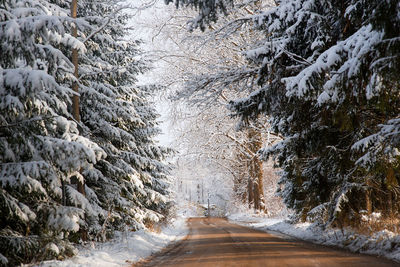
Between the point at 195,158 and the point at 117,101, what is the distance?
1629 centimetres

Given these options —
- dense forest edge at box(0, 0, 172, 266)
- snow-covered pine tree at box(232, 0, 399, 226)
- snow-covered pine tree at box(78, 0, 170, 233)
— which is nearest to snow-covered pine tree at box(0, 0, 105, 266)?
dense forest edge at box(0, 0, 172, 266)

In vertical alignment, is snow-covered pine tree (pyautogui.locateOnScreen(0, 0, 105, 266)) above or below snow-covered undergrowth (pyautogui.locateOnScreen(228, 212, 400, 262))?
above

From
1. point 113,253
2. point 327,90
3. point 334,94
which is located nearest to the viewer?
point 327,90

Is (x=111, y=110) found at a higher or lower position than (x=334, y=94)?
higher

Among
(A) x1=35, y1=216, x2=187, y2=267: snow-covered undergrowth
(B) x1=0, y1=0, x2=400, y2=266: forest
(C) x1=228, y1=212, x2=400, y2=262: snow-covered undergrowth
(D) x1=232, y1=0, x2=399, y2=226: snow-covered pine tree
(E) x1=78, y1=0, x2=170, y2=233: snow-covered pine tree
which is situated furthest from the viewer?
(E) x1=78, y1=0, x2=170, y2=233: snow-covered pine tree

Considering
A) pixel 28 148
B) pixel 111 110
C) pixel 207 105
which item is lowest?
pixel 28 148

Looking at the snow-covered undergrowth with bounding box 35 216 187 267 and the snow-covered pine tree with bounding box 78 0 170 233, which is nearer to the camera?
the snow-covered undergrowth with bounding box 35 216 187 267

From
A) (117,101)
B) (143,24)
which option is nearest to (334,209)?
(117,101)

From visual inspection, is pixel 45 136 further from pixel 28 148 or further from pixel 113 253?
pixel 113 253

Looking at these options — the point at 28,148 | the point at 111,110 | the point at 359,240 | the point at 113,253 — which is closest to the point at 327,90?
the point at 28,148

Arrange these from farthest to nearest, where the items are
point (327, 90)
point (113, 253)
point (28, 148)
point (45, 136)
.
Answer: point (113, 253) < point (45, 136) < point (28, 148) < point (327, 90)

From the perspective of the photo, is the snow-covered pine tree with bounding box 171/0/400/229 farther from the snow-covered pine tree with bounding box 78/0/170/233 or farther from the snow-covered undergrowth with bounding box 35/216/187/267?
the snow-covered undergrowth with bounding box 35/216/187/267

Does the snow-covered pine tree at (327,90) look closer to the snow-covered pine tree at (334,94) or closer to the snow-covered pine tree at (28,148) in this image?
the snow-covered pine tree at (334,94)

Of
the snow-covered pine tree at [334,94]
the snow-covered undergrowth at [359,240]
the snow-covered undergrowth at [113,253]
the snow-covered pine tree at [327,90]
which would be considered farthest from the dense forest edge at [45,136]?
the snow-covered undergrowth at [359,240]
